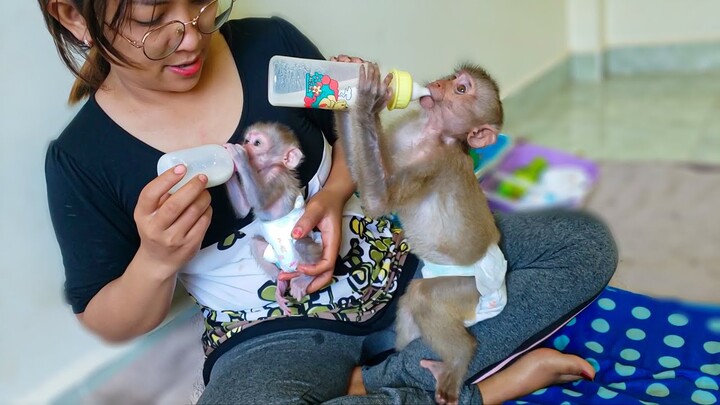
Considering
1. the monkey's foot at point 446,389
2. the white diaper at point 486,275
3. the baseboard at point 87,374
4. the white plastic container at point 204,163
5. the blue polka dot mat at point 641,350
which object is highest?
the white plastic container at point 204,163

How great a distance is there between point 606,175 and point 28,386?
1.69 metres

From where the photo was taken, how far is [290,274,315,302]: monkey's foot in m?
0.97

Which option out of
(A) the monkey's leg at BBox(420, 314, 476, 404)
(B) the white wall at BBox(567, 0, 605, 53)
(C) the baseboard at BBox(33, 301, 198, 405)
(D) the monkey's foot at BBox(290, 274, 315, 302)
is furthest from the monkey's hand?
(B) the white wall at BBox(567, 0, 605, 53)

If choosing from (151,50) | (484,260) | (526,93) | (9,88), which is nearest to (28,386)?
(9,88)

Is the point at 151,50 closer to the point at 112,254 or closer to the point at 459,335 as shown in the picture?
the point at 112,254

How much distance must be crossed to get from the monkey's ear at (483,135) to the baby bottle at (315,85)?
14 cm

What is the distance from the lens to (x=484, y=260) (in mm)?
1037

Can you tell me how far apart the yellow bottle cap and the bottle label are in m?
0.05

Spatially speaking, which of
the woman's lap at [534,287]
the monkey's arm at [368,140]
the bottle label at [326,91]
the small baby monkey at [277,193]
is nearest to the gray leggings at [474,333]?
the woman's lap at [534,287]

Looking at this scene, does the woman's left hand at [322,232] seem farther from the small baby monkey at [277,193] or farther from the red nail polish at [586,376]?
the red nail polish at [586,376]

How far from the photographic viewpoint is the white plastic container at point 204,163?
854mm

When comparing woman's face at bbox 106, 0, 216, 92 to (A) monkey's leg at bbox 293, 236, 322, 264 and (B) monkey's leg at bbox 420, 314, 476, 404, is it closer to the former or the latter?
(A) monkey's leg at bbox 293, 236, 322, 264

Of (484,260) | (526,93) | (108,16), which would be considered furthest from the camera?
(526,93)

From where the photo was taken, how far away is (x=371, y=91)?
0.84 meters
